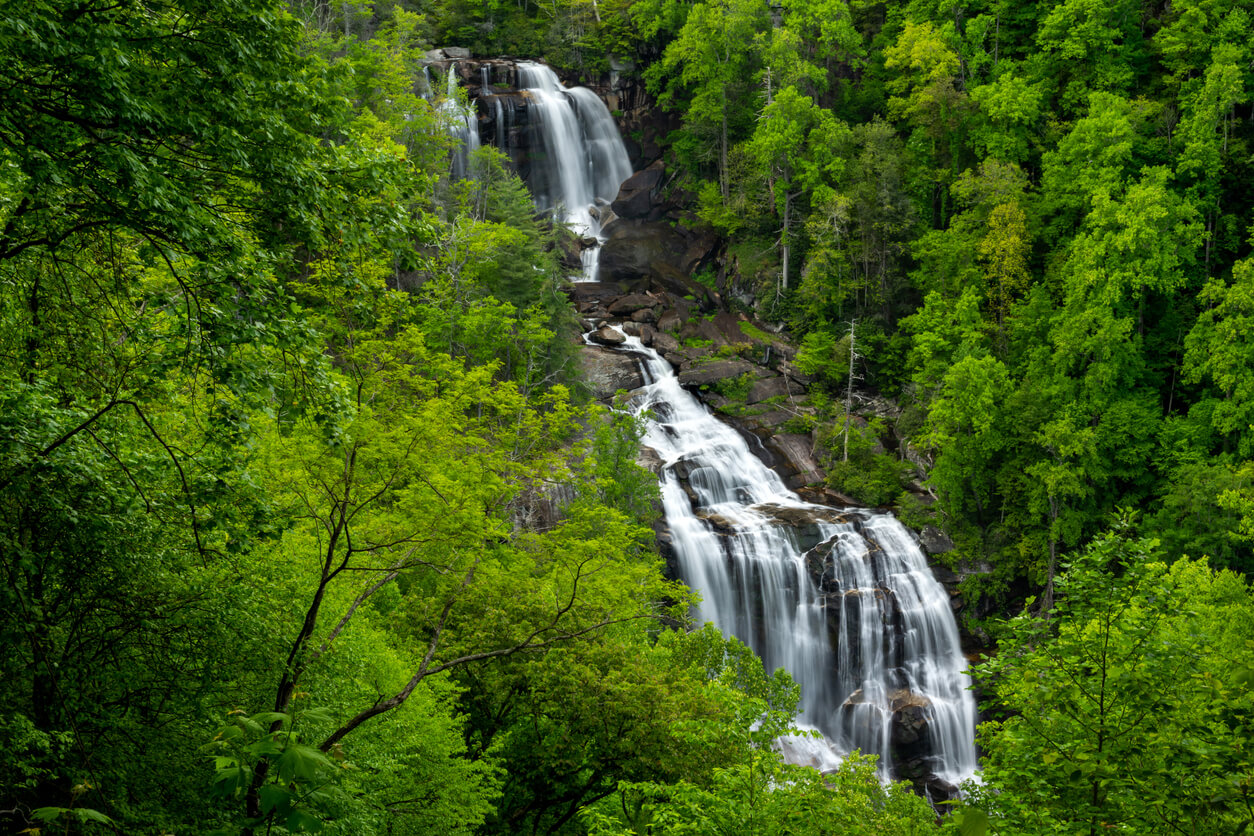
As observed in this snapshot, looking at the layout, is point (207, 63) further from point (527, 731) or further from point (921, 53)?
point (921, 53)

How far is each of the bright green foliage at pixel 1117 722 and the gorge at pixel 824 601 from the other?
17734 millimetres

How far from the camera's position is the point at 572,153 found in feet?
152

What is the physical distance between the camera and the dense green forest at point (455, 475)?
18.5ft

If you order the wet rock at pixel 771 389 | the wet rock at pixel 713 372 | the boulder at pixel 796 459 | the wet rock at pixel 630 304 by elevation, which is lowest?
the boulder at pixel 796 459

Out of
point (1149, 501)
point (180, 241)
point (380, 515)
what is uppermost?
point (180, 241)

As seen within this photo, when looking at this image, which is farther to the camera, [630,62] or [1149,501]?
[630,62]

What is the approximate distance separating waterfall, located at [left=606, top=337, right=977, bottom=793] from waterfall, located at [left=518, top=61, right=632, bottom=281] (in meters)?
21.6

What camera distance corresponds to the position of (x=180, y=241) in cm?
579

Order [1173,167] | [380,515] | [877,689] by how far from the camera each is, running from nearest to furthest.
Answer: [380,515] < [877,689] < [1173,167]

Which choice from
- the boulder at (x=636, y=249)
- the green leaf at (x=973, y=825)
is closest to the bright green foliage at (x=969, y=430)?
the boulder at (x=636, y=249)

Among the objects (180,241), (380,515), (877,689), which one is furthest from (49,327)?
(877,689)

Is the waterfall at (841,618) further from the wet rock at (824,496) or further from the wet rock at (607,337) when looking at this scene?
the wet rock at (607,337)

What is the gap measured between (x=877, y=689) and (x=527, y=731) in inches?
683

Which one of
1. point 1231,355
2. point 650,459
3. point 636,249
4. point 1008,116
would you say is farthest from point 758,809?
point 636,249
